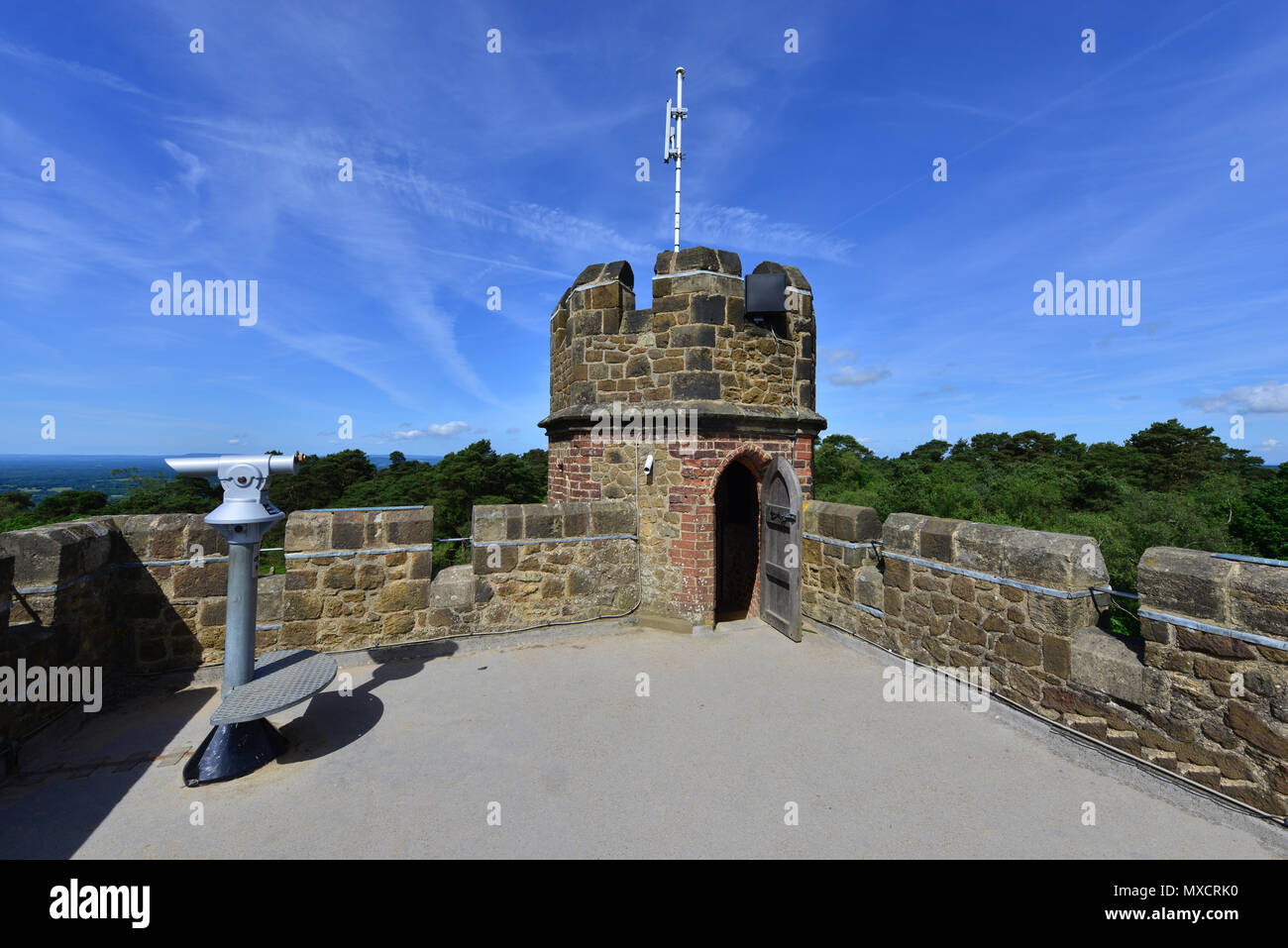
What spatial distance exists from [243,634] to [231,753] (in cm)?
80

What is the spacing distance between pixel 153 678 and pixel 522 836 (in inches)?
173

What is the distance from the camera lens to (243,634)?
3.83 m

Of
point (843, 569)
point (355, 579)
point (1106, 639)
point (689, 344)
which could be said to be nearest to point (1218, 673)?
point (1106, 639)

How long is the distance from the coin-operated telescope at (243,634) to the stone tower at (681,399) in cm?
386

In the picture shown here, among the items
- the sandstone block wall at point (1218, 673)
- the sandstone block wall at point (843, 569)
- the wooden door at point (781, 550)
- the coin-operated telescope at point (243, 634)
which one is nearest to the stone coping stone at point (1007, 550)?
the sandstone block wall at point (1218, 673)

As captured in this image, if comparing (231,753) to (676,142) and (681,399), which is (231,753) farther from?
(676,142)

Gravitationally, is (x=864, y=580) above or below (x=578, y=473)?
below

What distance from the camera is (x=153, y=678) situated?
16.4ft

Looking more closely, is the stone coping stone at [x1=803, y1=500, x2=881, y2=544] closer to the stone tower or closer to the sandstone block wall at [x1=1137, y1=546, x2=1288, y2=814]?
the stone tower

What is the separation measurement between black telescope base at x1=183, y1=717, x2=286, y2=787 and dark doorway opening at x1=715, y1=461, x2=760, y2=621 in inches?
242
